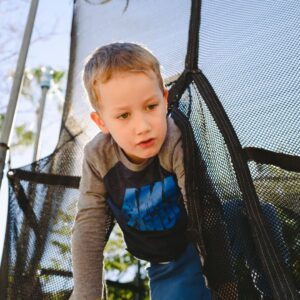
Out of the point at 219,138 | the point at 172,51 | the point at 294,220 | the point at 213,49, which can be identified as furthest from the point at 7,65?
the point at 294,220

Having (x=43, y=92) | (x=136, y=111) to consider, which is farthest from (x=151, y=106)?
(x=43, y=92)

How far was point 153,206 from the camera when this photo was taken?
122 cm

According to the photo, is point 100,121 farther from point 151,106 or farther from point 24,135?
point 24,135

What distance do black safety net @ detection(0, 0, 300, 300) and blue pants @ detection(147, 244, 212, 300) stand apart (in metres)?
0.22

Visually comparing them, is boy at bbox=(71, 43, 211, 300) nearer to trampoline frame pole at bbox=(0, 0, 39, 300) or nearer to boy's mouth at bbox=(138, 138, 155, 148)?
boy's mouth at bbox=(138, 138, 155, 148)

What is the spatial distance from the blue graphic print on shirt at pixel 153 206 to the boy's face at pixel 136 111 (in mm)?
105

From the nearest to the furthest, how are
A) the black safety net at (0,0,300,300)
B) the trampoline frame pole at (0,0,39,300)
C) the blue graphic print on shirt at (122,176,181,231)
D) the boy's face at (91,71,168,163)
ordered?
the black safety net at (0,0,300,300), the boy's face at (91,71,168,163), the blue graphic print on shirt at (122,176,181,231), the trampoline frame pole at (0,0,39,300)

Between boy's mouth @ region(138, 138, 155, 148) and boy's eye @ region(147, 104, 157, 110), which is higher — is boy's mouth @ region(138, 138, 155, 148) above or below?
below

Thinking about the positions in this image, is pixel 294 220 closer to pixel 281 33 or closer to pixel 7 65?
pixel 281 33

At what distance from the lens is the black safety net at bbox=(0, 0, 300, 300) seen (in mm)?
957

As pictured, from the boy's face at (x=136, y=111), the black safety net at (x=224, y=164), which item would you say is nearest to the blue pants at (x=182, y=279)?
the black safety net at (x=224, y=164)

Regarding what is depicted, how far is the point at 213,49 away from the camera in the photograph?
1.32 metres

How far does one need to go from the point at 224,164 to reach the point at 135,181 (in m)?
0.30

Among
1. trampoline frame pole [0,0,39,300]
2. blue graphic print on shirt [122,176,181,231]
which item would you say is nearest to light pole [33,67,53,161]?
trampoline frame pole [0,0,39,300]
